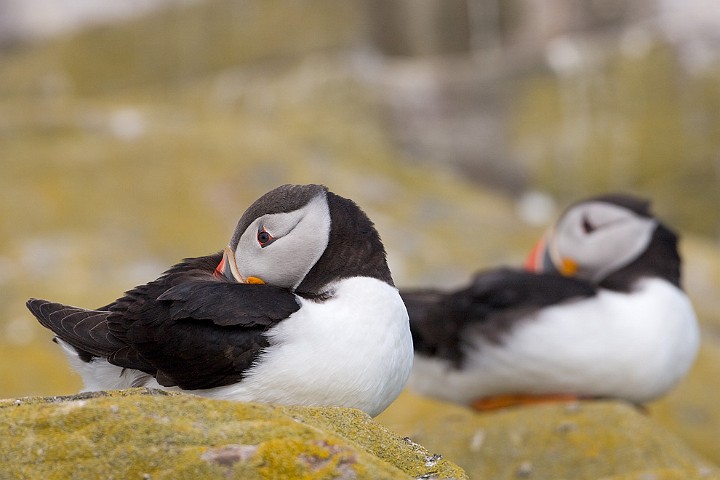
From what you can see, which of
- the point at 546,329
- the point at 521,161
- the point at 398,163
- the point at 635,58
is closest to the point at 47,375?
the point at 546,329

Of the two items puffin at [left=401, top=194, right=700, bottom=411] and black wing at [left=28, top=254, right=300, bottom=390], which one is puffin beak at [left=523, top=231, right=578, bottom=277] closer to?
puffin at [left=401, top=194, right=700, bottom=411]

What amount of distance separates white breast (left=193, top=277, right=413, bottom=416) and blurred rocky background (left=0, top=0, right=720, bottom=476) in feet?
29.8

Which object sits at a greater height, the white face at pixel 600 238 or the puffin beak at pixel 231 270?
the puffin beak at pixel 231 270

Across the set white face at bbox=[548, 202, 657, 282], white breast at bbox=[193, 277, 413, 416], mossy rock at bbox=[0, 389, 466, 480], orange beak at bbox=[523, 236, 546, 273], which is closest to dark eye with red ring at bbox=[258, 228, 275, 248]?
white breast at bbox=[193, 277, 413, 416]

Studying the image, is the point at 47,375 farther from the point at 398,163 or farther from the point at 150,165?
the point at 398,163

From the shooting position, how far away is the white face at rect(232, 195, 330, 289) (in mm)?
4930

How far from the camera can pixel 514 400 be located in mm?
8789

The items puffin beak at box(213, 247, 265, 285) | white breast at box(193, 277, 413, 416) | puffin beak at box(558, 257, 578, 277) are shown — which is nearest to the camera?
white breast at box(193, 277, 413, 416)

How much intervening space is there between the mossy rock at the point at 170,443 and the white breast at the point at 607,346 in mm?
4607

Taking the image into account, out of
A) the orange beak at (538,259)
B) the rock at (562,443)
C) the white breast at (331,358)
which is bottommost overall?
the rock at (562,443)

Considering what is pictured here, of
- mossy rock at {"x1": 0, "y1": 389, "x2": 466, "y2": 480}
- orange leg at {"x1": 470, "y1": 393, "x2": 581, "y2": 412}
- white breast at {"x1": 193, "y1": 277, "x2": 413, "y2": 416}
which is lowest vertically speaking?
orange leg at {"x1": 470, "y1": 393, "x2": 581, "y2": 412}

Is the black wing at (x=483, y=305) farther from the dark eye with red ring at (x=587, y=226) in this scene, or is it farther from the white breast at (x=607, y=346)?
the dark eye with red ring at (x=587, y=226)

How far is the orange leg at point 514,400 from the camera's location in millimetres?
8516

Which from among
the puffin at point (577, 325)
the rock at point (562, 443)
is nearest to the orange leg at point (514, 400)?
the puffin at point (577, 325)
